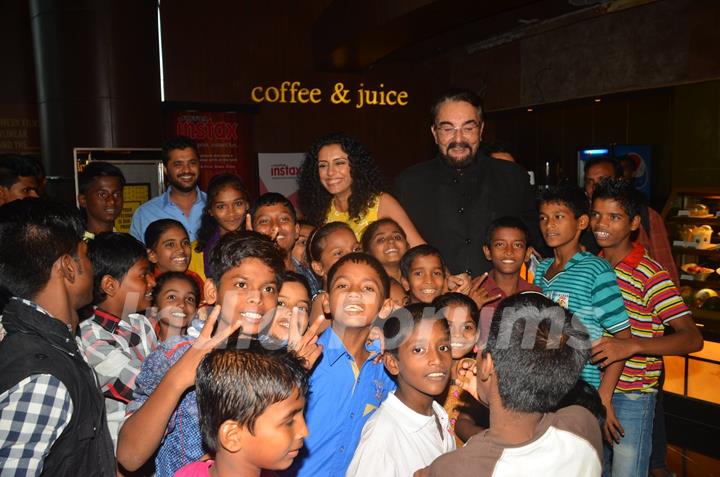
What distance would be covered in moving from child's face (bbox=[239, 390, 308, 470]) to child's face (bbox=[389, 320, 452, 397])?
1.84 feet

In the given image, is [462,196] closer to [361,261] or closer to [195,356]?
[361,261]

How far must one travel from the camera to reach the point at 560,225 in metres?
2.89

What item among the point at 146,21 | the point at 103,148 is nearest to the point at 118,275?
the point at 103,148

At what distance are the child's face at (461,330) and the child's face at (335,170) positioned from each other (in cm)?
120

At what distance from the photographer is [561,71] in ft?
27.2

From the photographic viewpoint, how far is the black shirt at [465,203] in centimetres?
322

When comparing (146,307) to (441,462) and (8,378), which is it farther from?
(441,462)

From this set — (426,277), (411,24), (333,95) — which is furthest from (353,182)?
(333,95)

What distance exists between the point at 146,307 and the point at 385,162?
7.50 m

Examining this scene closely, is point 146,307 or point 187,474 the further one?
point 146,307

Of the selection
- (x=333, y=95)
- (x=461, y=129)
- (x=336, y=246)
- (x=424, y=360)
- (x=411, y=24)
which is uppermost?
(x=411, y=24)

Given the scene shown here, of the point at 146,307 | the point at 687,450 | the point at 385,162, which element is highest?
the point at 385,162

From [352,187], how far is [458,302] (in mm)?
1195

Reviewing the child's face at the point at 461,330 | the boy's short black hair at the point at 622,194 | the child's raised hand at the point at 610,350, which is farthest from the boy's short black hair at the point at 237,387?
the boy's short black hair at the point at 622,194
